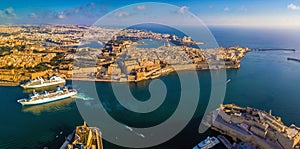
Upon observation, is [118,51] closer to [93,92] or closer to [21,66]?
[21,66]

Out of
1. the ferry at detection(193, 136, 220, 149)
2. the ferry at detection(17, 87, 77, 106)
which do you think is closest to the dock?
the ferry at detection(193, 136, 220, 149)

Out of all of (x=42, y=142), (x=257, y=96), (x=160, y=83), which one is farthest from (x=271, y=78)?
(x=42, y=142)

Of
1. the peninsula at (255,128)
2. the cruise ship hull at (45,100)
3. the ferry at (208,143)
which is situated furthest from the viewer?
the cruise ship hull at (45,100)

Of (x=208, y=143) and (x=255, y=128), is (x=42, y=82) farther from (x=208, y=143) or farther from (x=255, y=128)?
(x=255, y=128)

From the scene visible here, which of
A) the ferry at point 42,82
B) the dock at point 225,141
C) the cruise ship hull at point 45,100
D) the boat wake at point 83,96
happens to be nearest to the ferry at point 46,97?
the cruise ship hull at point 45,100

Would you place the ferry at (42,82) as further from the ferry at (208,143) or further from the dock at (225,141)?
the dock at (225,141)

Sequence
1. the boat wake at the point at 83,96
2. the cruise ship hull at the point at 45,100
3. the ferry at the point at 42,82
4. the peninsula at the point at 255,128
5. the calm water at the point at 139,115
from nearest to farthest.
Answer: the peninsula at the point at 255,128, the calm water at the point at 139,115, the cruise ship hull at the point at 45,100, the boat wake at the point at 83,96, the ferry at the point at 42,82
